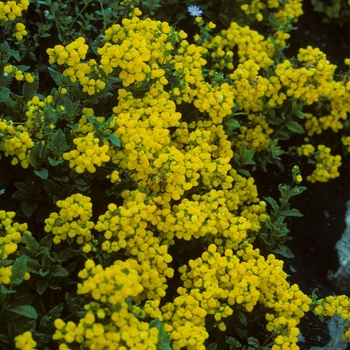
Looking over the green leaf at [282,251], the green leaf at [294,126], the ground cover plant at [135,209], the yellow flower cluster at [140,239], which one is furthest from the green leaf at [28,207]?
the green leaf at [294,126]

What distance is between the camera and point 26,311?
2523 mm

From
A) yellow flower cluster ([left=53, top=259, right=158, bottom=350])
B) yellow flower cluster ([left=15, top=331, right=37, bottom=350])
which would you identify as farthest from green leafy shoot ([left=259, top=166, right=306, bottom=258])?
yellow flower cluster ([left=15, top=331, right=37, bottom=350])

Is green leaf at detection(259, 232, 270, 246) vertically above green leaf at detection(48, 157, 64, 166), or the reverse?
green leaf at detection(48, 157, 64, 166)

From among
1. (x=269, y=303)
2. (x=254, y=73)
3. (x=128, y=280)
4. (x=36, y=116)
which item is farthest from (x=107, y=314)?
(x=254, y=73)

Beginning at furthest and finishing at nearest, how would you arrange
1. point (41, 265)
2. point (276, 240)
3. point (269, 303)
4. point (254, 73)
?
1. point (254, 73)
2. point (276, 240)
3. point (269, 303)
4. point (41, 265)

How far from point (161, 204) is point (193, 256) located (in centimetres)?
56

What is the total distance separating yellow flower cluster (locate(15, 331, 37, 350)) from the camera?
2.33 metres

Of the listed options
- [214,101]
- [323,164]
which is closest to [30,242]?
[214,101]

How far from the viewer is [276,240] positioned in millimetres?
3443

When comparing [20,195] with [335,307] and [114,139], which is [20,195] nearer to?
[114,139]

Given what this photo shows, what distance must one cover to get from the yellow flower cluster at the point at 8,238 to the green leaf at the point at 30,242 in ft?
0.09

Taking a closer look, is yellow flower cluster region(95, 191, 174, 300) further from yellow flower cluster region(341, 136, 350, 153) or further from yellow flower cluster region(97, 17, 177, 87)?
yellow flower cluster region(341, 136, 350, 153)

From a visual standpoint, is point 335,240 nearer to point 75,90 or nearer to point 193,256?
point 193,256

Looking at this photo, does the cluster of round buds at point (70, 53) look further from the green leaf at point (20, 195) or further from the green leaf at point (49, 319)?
the green leaf at point (49, 319)
